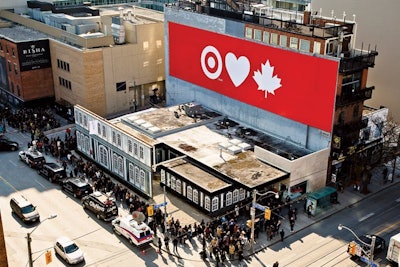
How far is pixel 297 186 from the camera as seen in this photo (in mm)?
52594

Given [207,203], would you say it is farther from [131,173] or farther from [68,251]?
[68,251]

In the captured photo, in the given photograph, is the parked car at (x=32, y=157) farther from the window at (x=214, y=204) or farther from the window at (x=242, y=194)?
the window at (x=242, y=194)

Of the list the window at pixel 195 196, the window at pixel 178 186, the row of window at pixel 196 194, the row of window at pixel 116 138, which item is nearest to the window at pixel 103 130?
the row of window at pixel 116 138

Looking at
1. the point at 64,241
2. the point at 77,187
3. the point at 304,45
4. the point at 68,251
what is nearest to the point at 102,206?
the point at 77,187

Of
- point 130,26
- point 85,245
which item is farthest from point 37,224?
point 130,26

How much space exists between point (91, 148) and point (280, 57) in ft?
77.3

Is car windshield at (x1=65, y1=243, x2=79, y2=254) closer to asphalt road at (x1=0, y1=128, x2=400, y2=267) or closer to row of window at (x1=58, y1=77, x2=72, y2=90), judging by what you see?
asphalt road at (x1=0, y1=128, x2=400, y2=267)

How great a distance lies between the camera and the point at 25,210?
4809cm

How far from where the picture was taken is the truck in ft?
137

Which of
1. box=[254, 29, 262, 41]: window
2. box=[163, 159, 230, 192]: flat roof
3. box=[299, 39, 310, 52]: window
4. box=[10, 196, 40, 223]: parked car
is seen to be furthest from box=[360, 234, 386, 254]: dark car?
box=[10, 196, 40, 223]: parked car

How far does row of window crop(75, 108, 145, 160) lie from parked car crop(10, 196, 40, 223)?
11.0m

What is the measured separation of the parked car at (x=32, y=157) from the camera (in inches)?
2309

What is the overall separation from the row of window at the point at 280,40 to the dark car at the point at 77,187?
23.9 metres

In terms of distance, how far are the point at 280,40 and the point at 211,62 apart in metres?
11.6
